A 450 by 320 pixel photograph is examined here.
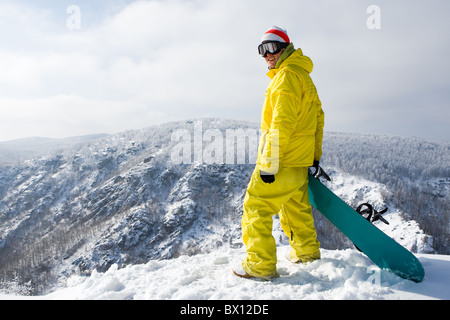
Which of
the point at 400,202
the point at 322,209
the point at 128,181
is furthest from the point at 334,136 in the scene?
the point at 322,209

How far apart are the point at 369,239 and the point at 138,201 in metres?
143

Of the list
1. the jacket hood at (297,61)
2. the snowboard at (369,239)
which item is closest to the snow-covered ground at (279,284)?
the snowboard at (369,239)

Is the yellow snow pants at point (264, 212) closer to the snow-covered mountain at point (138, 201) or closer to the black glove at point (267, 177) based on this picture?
the black glove at point (267, 177)

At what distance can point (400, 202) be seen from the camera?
3861 inches

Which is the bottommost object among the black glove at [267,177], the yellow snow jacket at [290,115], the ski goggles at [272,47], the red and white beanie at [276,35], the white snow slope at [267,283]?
the white snow slope at [267,283]

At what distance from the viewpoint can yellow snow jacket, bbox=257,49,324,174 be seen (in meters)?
2.93

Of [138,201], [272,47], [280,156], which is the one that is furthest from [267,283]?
[138,201]

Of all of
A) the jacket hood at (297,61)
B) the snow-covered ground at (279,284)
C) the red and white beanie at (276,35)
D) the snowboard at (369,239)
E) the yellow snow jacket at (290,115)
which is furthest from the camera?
the red and white beanie at (276,35)

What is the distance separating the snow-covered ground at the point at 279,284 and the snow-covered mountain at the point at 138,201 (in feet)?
280

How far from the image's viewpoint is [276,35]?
329cm

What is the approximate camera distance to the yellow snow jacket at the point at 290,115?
293 centimetres

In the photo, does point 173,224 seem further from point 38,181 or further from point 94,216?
point 38,181

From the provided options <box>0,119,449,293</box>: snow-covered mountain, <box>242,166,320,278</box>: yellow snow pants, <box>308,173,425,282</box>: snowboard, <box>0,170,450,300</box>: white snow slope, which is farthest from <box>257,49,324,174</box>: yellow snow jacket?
<box>0,119,449,293</box>: snow-covered mountain

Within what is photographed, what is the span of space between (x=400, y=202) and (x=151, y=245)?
96815 millimetres
